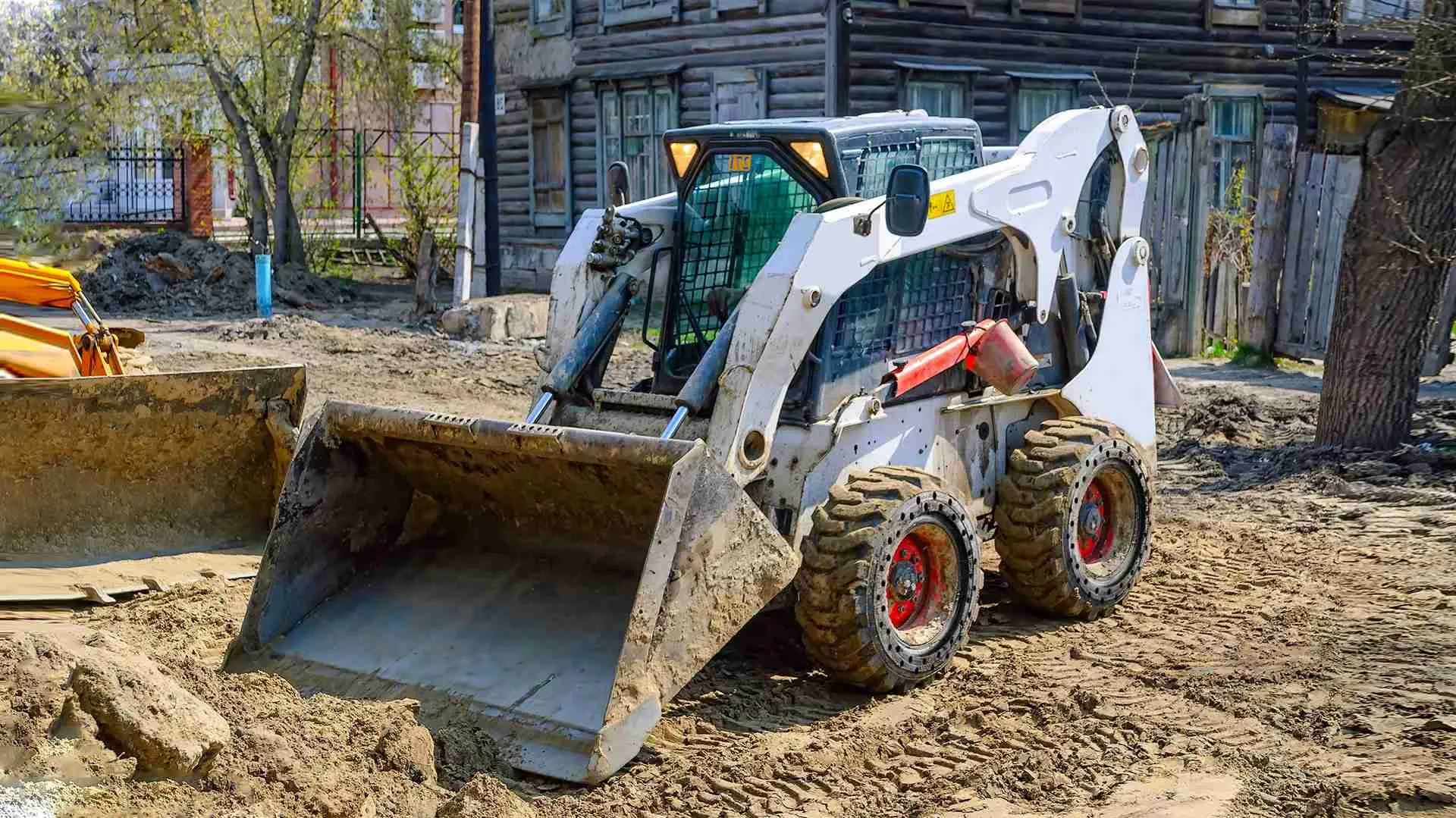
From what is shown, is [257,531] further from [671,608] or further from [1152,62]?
[1152,62]

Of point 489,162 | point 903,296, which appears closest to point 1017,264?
point 903,296

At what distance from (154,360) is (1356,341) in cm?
1080

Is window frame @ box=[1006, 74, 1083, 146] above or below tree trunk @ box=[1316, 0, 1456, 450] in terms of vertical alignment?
above

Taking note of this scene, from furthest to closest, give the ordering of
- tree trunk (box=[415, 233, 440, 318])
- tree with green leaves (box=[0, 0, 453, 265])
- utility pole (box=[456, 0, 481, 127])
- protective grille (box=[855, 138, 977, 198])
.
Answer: tree with green leaves (box=[0, 0, 453, 265])
utility pole (box=[456, 0, 481, 127])
tree trunk (box=[415, 233, 440, 318])
protective grille (box=[855, 138, 977, 198])

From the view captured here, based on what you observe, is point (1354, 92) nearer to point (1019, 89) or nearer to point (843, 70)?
point (1019, 89)

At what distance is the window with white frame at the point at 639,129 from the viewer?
2045 cm

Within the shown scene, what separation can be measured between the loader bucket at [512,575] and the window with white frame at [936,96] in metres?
12.9

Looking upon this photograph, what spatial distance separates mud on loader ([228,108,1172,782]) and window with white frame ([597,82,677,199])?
44.5 ft

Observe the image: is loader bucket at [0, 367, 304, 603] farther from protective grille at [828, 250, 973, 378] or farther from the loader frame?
protective grille at [828, 250, 973, 378]

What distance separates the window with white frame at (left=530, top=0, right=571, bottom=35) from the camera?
854 inches

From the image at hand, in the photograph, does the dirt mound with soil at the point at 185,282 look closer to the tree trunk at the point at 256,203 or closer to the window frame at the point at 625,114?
the tree trunk at the point at 256,203

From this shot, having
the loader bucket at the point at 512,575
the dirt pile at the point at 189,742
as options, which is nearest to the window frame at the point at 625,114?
the loader bucket at the point at 512,575

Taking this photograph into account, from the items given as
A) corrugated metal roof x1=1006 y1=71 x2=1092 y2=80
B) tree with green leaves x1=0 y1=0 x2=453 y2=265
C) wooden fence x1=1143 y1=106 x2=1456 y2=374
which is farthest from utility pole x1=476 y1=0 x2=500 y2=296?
wooden fence x1=1143 y1=106 x2=1456 y2=374

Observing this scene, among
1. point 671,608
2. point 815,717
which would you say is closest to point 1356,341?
point 815,717
